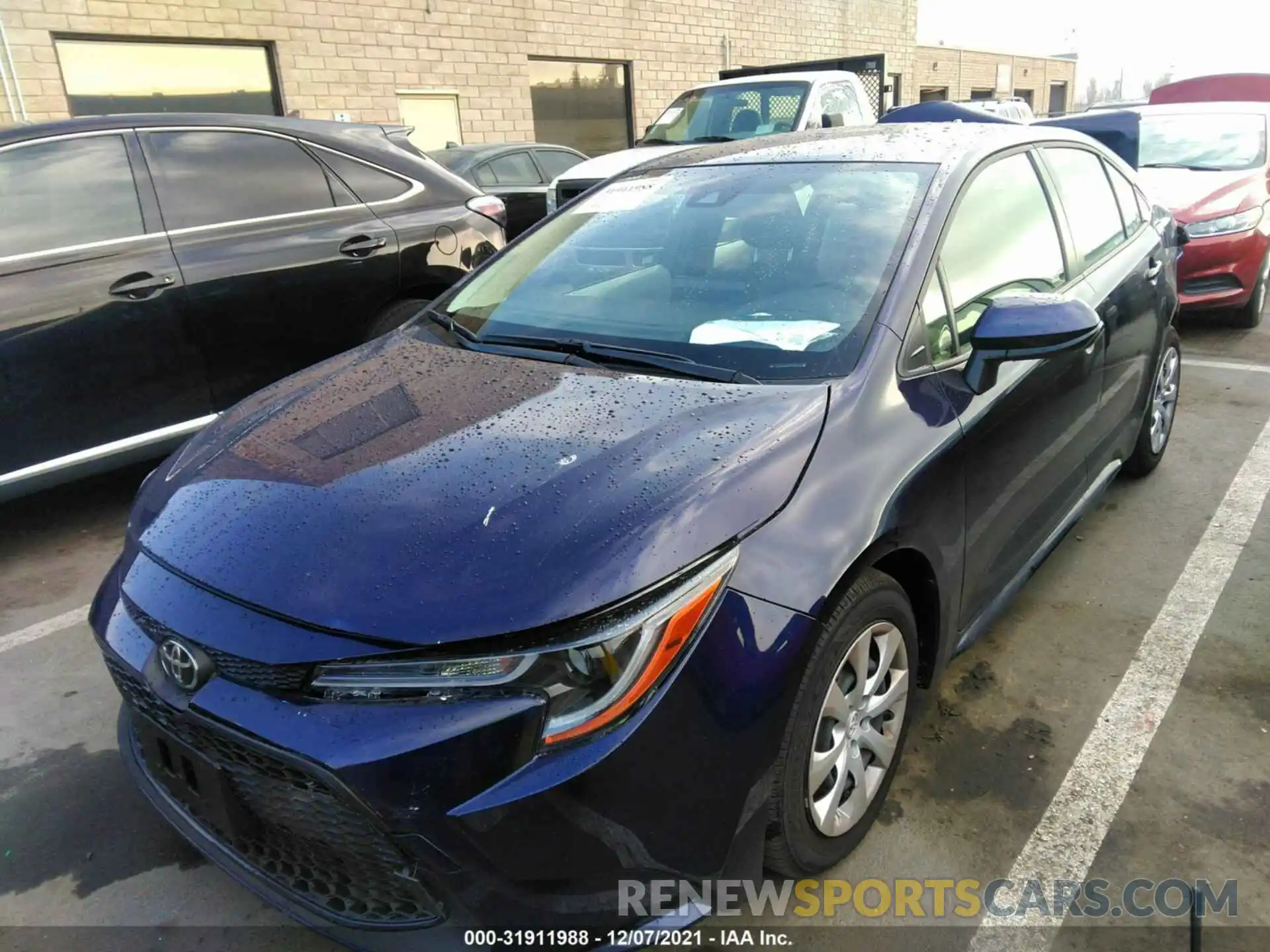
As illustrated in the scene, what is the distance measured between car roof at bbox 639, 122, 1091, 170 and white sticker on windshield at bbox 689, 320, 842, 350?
783mm

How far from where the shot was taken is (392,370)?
2.56 meters

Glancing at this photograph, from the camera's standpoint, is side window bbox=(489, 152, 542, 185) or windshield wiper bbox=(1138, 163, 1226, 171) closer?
windshield wiper bbox=(1138, 163, 1226, 171)

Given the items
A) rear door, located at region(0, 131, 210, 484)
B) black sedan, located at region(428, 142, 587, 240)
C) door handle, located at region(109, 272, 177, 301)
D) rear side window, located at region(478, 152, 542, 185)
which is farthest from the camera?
rear side window, located at region(478, 152, 542, 185)

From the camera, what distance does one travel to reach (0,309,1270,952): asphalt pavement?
2115 mm

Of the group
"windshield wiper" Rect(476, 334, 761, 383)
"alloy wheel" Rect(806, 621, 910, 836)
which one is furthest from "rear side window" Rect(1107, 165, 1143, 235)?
"alloy wheel" Rect(806, 621, 910, 836)

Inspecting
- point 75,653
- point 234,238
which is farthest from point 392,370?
point 234,238

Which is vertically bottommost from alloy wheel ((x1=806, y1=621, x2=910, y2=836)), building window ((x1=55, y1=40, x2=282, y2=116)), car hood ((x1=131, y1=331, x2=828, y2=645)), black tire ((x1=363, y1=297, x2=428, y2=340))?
alloy wheel ((x1=806, y1=621, x2=910, y2=836))

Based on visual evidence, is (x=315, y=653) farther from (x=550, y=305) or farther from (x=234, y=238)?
(x=234, y=238)

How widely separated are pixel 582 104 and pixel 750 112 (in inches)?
296

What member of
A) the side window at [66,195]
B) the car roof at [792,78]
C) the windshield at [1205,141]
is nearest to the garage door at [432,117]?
the car roof at [792,78]

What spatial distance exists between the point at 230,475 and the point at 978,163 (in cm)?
228

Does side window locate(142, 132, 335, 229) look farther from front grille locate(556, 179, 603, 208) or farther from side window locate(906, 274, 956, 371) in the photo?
side window locate(906, 274, 956, 371)

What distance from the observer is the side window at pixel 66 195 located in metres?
3.76

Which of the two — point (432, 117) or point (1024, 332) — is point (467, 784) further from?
point (432, 117)
